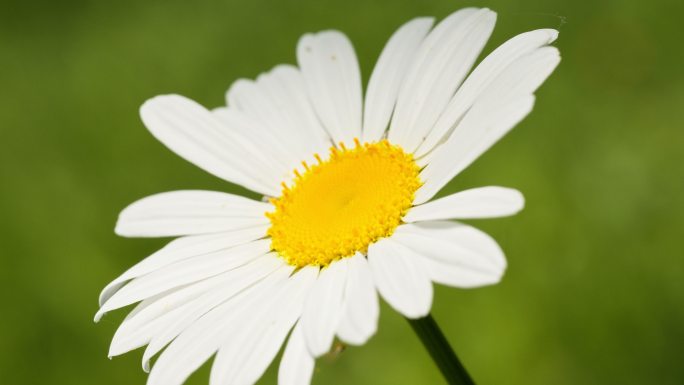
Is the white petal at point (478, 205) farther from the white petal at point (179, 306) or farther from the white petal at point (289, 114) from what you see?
the white petal at point (289, 114)

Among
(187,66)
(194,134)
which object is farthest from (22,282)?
(194,134)

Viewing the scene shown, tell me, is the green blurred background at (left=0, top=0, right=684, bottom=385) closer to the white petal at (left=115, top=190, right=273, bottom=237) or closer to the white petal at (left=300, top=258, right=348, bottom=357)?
the white petal at (left=115, top=190, right=273, bottom=237)

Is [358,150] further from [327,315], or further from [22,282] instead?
[22,282]

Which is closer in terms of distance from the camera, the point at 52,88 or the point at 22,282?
the point at 22,282

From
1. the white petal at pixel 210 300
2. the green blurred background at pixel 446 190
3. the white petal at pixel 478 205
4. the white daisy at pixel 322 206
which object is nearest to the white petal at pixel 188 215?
the white daisy at pixel 322 206

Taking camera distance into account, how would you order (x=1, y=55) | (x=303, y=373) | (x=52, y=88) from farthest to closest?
(x=1, y=55) → (x=52, y=88) → (x=303, y=373)

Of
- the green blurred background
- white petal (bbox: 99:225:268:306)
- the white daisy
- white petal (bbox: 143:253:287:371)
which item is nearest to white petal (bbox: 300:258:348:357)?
the white daisy

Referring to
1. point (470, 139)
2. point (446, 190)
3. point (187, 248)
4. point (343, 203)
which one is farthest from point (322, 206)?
point (446, 190)
